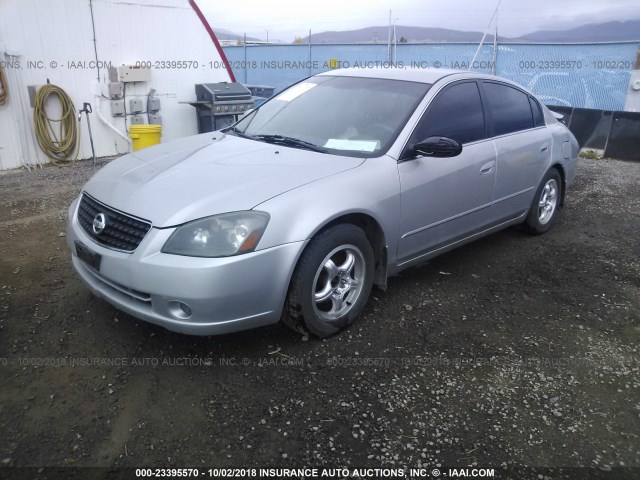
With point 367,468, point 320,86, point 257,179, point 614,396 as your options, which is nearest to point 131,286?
point 257,179

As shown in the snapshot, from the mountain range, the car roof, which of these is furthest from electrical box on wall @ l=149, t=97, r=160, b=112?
the mountain range

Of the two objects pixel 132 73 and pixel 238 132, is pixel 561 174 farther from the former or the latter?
pixel 132 73

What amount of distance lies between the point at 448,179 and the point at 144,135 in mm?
6190

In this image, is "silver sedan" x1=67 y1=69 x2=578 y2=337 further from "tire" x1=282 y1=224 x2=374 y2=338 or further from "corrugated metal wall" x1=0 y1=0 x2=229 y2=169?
"corrugated metal wall" x1=0 y1=0 x2=229 y2=169

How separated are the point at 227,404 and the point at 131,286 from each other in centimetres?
81

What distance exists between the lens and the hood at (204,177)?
2.81m

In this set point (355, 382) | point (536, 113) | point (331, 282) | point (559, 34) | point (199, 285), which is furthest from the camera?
point (559, 34)

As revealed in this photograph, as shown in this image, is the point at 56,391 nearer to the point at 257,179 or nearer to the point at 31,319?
the point at 31,319

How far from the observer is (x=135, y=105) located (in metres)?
9.43

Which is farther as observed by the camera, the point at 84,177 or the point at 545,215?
the point at 84,177

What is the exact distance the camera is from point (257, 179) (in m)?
3.02

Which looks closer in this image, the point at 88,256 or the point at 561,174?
the point at 88,256

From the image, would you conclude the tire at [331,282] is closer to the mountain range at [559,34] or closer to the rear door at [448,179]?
the rear door at [448,179]

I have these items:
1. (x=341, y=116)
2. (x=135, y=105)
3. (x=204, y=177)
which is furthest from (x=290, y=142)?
(x=135, y=105)
